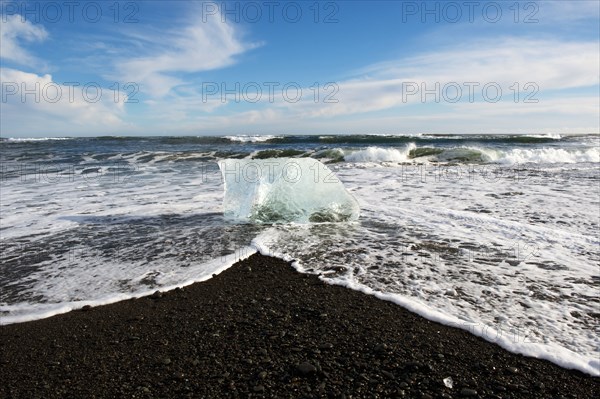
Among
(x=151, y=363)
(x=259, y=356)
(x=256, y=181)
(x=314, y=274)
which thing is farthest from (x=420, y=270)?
(x=256, y=181)

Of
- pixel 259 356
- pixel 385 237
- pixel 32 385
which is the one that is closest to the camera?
pixel 32 385

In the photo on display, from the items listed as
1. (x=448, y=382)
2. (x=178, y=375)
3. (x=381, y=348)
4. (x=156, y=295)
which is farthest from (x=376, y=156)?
(x=178, y=375)

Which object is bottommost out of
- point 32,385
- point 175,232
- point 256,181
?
point 32,385

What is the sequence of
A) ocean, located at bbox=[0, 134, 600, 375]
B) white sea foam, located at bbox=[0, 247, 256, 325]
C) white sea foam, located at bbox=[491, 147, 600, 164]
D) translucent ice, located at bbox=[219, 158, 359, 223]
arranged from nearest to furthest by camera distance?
ocean, located at bbox=[0, 134, 600, 375] → white sea foam, located at bbox=[0, 247, 256, 325] → translucent ice, located at bbox=[219, 158, 359, 223] → white sea foam, located at bbox=[491, 147, 600, 164]

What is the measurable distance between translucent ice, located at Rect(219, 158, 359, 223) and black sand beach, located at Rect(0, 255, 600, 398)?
2.80 meters

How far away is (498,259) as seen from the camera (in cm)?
451

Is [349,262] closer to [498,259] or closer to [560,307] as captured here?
[498,259]

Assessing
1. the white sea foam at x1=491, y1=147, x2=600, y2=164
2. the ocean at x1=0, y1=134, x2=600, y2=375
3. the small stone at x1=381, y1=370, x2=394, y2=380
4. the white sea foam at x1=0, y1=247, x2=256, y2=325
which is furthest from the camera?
the white sea foam at x1=491, y1=147, x2=600, y2=164

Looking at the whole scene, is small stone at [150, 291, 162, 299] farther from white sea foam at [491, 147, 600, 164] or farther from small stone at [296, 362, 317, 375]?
white sea foam at [491, 147, 600, 164]

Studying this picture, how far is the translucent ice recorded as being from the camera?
641cm

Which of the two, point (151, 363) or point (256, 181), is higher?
point (256, 181)

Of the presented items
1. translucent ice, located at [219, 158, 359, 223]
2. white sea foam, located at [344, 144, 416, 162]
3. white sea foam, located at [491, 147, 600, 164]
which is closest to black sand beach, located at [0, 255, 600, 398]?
translucent ice, located at [219, 158, 359, 223]

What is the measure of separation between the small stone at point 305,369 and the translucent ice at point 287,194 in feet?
12.5

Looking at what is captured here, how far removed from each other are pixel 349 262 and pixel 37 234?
14.6 ft
